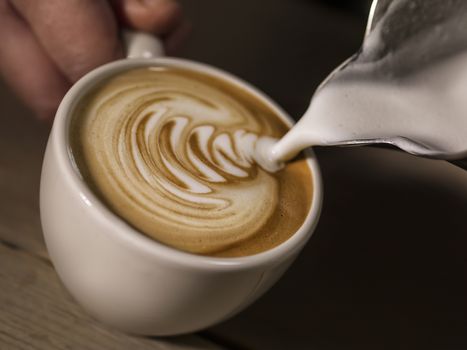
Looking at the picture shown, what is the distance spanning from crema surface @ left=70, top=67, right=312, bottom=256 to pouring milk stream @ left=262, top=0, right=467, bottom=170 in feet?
0.16

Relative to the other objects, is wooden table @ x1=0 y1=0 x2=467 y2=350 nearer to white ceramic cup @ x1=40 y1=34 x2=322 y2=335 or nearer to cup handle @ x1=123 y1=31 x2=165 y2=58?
white ceramic cup @ x1=40 y1=34 x2=322 y2=335

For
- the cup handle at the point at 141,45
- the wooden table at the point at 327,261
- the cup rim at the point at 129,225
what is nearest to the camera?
the cup rim at the point at 129,225

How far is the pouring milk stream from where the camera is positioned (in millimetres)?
664

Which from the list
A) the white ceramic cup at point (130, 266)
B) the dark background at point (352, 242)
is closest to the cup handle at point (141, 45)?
the white ceramic cup at point (130, 266)

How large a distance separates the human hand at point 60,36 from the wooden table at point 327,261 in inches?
2.6

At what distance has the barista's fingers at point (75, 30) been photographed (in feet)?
2.39

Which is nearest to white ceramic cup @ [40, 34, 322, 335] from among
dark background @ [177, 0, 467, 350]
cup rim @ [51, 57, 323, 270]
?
cup rim @ [51, 57, 323, 270]

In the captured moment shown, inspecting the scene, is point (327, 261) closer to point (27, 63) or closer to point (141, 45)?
point (141, 45)

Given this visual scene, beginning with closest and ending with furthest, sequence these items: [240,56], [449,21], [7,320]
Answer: [7,320] < [449,21] < [240,56]

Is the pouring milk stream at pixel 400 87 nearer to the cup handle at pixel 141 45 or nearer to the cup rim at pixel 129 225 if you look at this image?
the cup rim at pixel 129 225

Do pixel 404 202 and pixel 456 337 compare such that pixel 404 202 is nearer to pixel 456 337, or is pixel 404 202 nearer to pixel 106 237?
pixel 456 337

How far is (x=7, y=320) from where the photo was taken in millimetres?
620

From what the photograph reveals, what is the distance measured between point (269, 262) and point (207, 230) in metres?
0.06

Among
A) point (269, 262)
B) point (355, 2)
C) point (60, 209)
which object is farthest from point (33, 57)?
point (355, 2)
